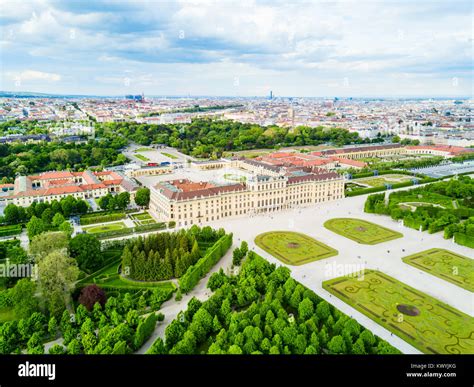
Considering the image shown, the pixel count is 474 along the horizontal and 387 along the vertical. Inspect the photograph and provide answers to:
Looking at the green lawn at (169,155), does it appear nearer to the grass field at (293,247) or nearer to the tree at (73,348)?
the grass field at (293,247)

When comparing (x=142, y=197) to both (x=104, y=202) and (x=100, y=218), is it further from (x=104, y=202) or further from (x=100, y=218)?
(x=100, y=218)

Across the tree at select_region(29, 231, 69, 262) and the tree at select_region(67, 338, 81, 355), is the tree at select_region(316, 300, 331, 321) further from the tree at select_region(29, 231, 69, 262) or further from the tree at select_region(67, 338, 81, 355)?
the tree at select_region(29, 231, 69, 262)

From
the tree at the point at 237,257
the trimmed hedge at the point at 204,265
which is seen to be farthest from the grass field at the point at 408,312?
the trimmed hedge at the point at 204,265

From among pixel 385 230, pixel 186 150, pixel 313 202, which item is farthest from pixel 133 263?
pixel 186 150

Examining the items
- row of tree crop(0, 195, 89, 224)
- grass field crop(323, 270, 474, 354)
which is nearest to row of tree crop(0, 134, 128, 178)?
row of tree crop(0, 195, 89, 224)
